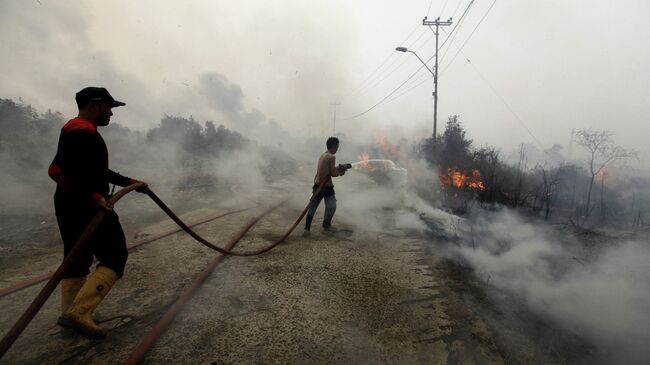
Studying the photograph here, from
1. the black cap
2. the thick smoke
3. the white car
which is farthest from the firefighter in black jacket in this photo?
the white car

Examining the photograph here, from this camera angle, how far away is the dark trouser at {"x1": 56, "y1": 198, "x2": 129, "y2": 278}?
248 cm

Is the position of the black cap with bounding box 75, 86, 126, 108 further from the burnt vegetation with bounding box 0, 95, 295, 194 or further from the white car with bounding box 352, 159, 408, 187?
the white car with bounding box 352, 159, 408, 187

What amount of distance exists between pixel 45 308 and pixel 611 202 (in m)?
22.2

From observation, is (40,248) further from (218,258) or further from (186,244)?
(218,258)

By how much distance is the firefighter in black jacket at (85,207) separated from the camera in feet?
7.78

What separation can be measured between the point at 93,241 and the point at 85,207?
0.93 feet

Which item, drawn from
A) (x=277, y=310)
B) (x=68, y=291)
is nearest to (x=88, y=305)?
(x=68, y=291)

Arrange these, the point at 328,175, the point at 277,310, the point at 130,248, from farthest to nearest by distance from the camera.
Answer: the point at 328,175 → the point at 130,248 → the point at 277,310

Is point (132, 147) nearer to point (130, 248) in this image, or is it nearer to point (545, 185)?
point (130, 248)

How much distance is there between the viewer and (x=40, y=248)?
467cm

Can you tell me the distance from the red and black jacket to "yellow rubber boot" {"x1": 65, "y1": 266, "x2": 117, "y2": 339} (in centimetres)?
63

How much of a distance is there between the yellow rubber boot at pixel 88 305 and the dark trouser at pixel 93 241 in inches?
4.9

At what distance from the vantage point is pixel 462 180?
1226 centimetres

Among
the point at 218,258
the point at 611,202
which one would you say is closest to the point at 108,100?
the point at 218,258
